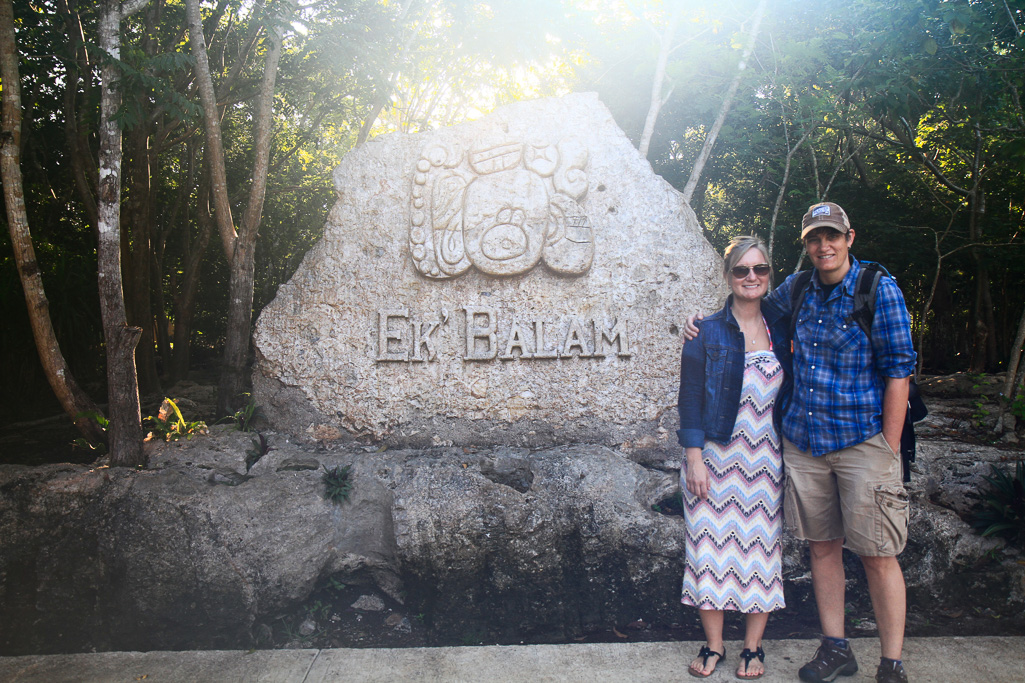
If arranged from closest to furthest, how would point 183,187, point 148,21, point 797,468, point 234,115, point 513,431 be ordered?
point 797,468 < point 513,431 < point 148,21 < point 183,187 < point 234,115

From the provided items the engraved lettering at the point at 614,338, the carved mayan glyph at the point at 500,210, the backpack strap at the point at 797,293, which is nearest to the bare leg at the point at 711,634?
the backpack strap at the point at 797,293

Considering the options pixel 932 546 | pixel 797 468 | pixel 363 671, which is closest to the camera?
pixel 797 468

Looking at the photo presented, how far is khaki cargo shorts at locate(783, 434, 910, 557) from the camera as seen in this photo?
7.33 feet

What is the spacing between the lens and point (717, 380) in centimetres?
245

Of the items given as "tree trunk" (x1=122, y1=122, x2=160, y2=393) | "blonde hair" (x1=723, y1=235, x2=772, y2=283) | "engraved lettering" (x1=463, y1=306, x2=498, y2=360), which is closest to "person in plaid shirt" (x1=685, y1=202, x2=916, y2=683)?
"blonde hair" (x1=723, y1=235, x2=772, y2=283)

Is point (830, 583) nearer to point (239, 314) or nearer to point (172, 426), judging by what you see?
point (172, 426)

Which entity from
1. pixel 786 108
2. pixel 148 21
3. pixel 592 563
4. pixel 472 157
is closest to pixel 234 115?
pixel 148 21

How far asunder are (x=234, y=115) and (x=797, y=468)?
839cm

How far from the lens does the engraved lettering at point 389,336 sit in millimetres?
3803

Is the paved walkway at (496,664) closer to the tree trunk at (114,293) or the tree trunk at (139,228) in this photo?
the tree trunk at (114,293)

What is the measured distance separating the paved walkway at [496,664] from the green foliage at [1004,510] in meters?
0.53

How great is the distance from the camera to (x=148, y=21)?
5.84 metres

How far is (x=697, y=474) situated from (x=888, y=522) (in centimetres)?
62

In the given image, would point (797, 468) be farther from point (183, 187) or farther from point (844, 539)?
point (183, 187)
